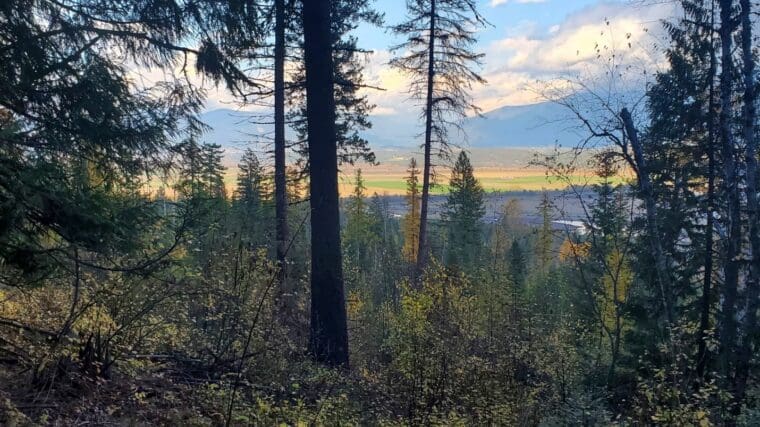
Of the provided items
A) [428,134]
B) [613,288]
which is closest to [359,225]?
[428,134]

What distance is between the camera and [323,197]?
6.19 metres

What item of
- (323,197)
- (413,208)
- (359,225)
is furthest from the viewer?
(359,225)

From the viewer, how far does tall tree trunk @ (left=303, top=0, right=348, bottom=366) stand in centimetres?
607

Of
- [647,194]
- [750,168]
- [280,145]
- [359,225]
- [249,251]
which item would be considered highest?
[280,145]

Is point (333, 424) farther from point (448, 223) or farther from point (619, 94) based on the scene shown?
point (448, 223)

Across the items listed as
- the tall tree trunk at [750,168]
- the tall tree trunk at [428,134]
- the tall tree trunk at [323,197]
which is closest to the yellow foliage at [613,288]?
the tall tree trunk at [750,168]

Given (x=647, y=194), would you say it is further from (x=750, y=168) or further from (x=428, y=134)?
(x=428, y=134)

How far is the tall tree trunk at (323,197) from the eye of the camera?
607 cm

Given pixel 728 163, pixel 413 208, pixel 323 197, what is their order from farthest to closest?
pixel 413 208, pixel 728 163, pixel 323 197

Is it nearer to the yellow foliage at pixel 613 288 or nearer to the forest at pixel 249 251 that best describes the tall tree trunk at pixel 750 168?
the forest at pixel 249 251

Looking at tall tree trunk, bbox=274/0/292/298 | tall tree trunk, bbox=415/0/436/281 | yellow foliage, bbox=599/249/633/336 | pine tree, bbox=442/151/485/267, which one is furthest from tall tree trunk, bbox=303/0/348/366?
pine tree, bbox=442/151/485/267

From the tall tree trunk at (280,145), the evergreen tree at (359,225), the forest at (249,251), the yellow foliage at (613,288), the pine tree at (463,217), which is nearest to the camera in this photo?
the forest at (249,251)

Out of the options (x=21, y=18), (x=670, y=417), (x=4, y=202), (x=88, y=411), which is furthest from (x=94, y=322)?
(x=670, y=417)

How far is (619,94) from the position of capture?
5.71 metres
